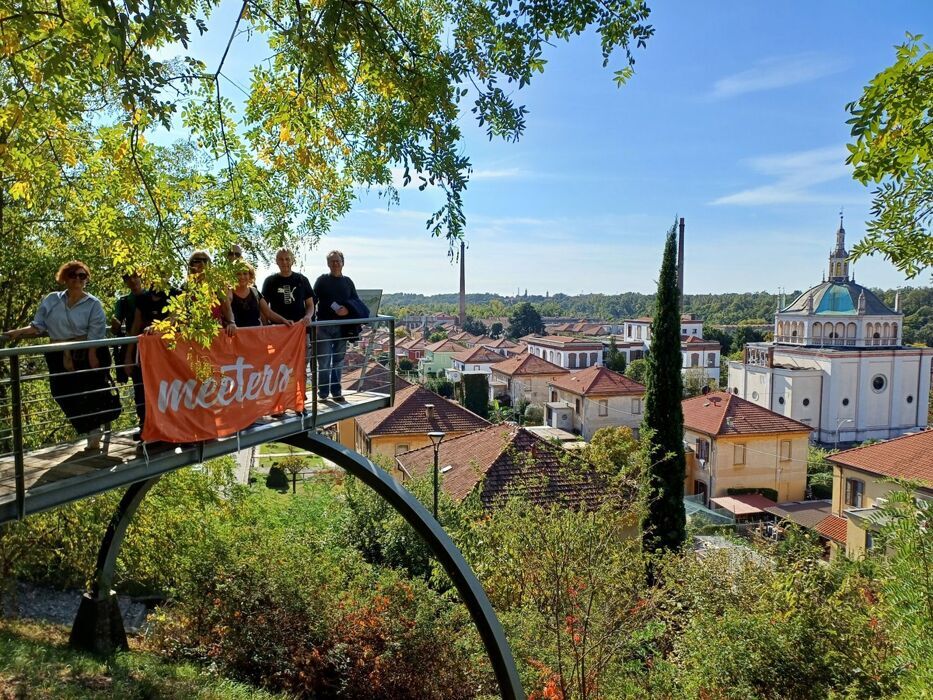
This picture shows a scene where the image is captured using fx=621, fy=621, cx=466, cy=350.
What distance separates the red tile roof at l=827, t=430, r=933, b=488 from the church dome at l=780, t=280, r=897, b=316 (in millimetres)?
33605

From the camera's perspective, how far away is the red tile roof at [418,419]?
90.8 feet

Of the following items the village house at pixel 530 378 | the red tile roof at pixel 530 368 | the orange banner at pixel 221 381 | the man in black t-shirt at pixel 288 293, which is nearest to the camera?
the orange banner at pixel 221 381

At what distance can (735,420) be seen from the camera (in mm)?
32781

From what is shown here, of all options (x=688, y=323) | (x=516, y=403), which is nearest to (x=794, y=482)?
(x=516, y=403)

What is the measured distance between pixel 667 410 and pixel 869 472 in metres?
8.75

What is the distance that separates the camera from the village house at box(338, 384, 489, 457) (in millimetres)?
27422

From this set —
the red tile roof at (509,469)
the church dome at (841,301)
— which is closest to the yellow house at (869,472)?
the red tile roof at (509,469)

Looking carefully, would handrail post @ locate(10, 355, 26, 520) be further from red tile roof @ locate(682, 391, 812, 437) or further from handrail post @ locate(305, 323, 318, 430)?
red tile roof @ locate(682, 391, 812, 437)

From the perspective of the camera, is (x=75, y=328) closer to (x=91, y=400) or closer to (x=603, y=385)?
(x=91, y=400)

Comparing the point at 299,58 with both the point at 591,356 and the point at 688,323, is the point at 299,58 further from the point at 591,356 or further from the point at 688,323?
the point at 688,323

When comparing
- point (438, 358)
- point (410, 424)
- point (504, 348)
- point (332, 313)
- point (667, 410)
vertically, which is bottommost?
point (438, 358)

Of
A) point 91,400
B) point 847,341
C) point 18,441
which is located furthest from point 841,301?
point 18,441

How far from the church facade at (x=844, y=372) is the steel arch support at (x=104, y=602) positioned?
48.9m

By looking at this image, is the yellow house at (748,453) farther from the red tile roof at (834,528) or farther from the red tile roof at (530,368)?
the red tile roof at (530,368)
